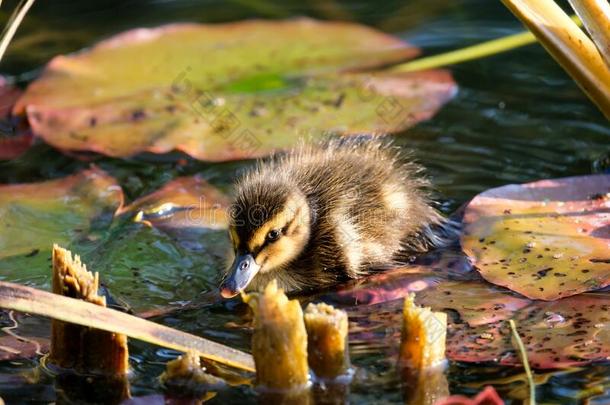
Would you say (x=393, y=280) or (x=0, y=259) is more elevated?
(x=393, y=280)

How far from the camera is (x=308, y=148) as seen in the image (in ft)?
12.4

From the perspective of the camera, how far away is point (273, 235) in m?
3.29

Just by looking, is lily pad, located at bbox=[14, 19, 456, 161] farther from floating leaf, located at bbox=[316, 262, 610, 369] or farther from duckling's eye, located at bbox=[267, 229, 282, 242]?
floating leaf, located at bbox=[316, 262, 610, 369]

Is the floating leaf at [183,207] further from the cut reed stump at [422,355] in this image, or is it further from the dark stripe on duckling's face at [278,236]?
the cut reed stump at [422,355]

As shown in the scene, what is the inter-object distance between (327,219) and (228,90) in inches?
52.9

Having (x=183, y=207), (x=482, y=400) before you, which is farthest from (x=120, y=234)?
(x=482, y=400)

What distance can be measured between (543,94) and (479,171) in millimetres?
752

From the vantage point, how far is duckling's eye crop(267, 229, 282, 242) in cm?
328

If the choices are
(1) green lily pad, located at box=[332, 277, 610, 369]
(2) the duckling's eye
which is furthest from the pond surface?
(2) the duckling's eye

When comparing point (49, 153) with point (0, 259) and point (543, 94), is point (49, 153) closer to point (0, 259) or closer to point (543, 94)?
point (0, 259)

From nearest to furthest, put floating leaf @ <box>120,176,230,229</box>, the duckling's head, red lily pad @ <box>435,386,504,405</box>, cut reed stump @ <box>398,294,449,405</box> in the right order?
1. red lily pad @ <box>435,386,504,405</box>
2. cut reed stump @ <box>398,294,449,405</box>
3. the duckling's head
4. floating leaf @ <box>120,176,230,229</box>

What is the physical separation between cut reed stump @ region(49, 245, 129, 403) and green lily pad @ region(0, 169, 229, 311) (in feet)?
1.21

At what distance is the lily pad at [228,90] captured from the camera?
167 inches

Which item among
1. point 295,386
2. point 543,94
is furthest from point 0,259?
point 543,94
